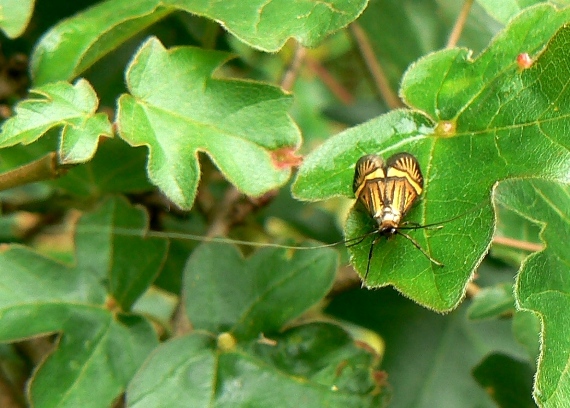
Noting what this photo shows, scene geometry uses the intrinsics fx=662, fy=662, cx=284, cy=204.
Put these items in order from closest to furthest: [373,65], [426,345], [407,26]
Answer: [426,345] → [407,26] → [373,65]

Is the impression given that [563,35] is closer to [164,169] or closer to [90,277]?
[164,169]

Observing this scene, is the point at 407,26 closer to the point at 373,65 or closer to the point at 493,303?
the point at 373,65

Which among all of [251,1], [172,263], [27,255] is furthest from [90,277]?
[251,1]

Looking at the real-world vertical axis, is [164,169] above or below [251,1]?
below

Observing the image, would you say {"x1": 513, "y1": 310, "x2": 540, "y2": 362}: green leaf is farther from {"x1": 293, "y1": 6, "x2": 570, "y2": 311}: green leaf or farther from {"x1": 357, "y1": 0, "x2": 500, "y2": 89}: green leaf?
{"x1": 357, "y1": 0, "x2": 500, "y2": 89}: green leaf

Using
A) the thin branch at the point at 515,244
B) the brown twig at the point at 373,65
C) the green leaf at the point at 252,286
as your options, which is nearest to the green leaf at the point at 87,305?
the green leaf at the point at 252,286

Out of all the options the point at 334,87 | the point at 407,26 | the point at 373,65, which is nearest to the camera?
the point at 407,26

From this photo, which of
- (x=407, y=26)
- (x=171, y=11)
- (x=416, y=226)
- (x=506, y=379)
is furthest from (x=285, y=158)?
(x=407, y=26)
